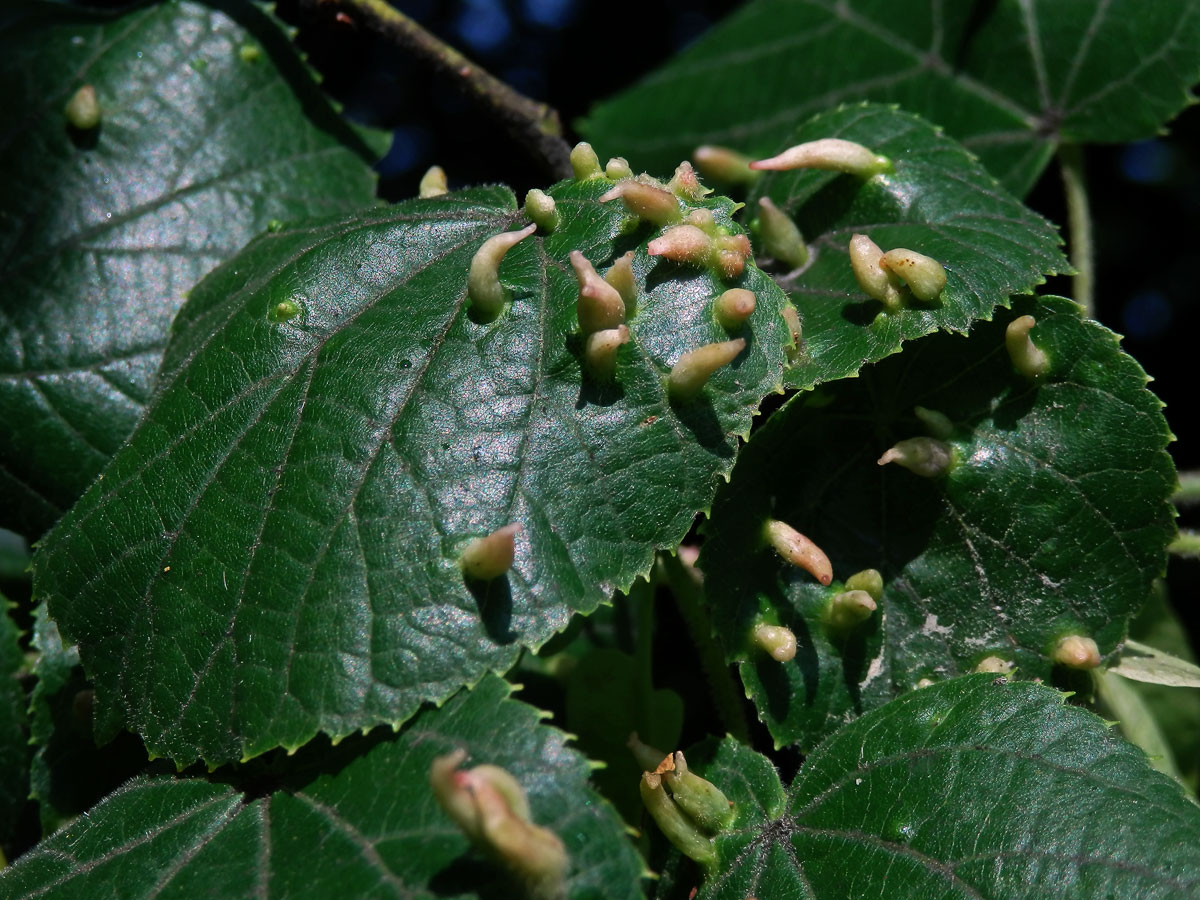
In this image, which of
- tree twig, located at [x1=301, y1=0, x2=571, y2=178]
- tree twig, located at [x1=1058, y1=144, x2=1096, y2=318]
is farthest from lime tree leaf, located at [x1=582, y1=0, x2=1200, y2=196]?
tree twig, located at [x1=301, y1=0, x2=571, y2=178]

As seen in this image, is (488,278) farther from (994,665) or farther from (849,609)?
(994,665)

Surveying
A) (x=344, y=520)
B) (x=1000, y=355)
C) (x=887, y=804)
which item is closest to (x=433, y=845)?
(x=344, y=520)

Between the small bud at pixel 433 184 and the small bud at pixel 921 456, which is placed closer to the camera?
the small bud at pixel 921 456

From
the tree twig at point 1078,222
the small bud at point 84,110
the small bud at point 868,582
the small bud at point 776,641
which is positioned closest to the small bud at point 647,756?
the small bud at point 776,641

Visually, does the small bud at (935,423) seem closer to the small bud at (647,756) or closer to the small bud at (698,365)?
the small bud at (698,365)

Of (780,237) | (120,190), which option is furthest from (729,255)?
(120,190)
